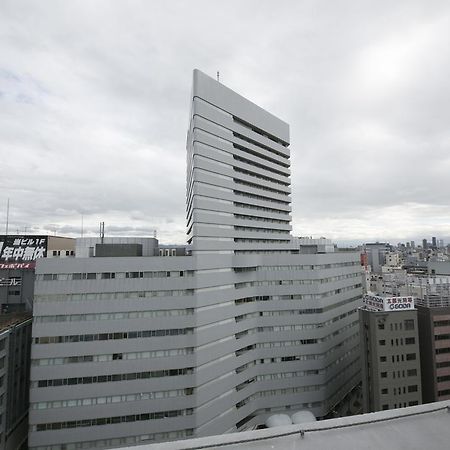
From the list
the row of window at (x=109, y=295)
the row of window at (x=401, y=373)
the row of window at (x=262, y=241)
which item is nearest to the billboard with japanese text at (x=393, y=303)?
the row of window at (x=401, y=373)

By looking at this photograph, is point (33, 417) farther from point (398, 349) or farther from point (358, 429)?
point (398, 349)

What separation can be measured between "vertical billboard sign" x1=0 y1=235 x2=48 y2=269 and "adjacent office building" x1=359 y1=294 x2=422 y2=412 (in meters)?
59.4

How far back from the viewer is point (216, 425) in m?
45.4

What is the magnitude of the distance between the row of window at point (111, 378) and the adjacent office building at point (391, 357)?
28254 mm

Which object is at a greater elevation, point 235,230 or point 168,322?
point 235,230

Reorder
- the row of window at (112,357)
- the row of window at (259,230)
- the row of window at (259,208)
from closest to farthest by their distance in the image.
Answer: the row of window at (112,357), the row of window at (259,230), the row of window at (259,208)

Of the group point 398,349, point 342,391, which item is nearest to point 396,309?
point 398,349

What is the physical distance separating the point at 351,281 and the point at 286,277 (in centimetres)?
2238

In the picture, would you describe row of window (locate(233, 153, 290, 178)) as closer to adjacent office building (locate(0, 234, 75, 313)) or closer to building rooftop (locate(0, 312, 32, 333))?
adjacent office building (locate(0, 234, 75, 313))

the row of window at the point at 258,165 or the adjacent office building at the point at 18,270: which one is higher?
the row of window at the point at 258,165

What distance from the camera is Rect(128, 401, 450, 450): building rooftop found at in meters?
5.93

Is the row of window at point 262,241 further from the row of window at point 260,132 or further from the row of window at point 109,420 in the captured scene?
the row of window at point 109,420

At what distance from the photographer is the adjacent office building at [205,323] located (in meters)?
39.8

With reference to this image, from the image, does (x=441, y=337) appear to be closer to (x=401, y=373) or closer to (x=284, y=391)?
(x=401, y=373)
